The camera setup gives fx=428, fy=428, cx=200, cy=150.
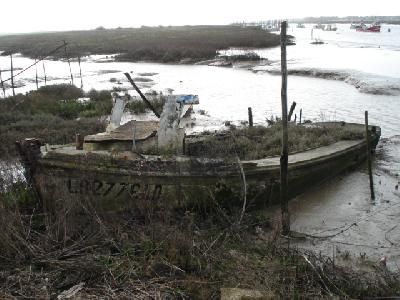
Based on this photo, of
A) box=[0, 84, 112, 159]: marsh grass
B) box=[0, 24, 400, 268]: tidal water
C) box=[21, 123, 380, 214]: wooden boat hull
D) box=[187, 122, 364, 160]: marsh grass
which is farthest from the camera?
box=[0, 84, 112, 159]: marsh grass

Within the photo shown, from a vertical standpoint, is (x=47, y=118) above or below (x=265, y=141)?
above

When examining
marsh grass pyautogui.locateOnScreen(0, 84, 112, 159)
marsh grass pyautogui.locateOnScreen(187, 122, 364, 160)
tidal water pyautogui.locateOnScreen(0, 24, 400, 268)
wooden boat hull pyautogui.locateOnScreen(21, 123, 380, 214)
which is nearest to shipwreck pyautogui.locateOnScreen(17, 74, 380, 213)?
wooden boat hull pyautogui.locateOnScreen(21, 123, 380, 214)

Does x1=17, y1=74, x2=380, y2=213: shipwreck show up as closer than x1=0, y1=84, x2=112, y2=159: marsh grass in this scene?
Yes

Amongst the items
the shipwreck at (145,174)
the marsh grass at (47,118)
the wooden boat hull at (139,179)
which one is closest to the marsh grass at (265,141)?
the shipwreck at (145,174)

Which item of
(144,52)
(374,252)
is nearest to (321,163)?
(374,252)

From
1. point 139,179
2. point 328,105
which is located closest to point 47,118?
point 139,179

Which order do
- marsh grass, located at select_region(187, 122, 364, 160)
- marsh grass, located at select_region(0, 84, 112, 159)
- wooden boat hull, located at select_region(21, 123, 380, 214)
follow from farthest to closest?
marsh grass, located at select_region(0, 84, 112, 159)
marsh grass, located at select_region(187, 122, 364, 160)
wooden boat hull, located at select_region(21, 123, 380, 214)

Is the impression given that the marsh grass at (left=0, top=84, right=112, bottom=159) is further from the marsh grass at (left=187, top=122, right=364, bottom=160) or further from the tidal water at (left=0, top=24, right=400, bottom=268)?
the marsh grass at (left=187, top=122, right=364, bottom=160)

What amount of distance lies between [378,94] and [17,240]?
74.0 feet

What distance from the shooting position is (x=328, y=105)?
70.3ft

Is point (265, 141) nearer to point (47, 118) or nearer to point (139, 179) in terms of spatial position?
point (139, 179)

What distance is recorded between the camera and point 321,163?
400 inches

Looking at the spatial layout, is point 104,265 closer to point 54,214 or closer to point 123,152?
point 54,214

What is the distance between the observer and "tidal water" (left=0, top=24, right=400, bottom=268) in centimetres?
862
